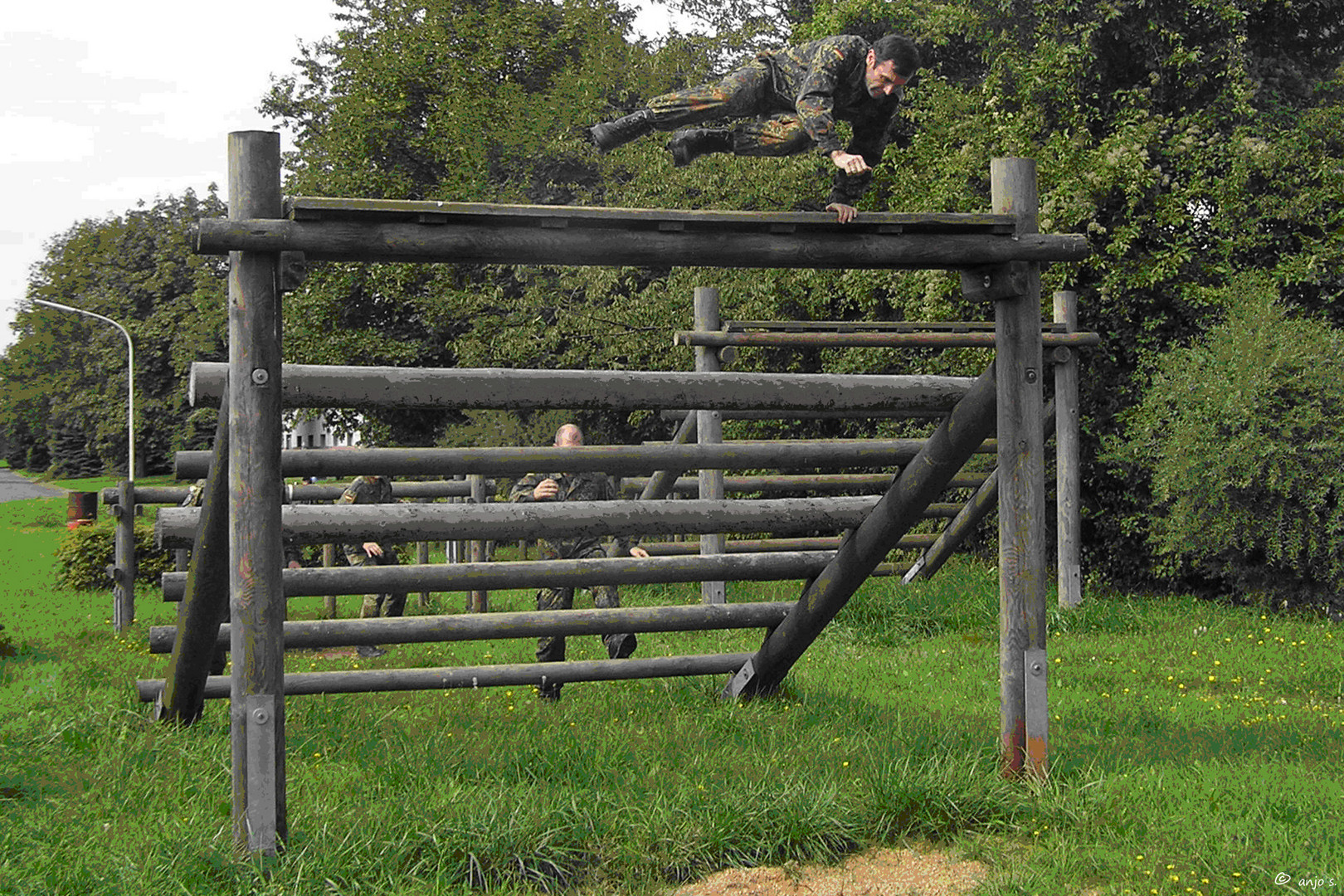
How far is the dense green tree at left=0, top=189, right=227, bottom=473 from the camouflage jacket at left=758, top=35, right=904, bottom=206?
40912 mm

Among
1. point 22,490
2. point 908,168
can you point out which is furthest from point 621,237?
point 22,490

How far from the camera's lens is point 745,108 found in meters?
6.09

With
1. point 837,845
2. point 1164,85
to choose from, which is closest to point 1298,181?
point 1164,85

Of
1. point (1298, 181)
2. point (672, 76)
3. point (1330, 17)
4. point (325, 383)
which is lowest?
point (325, 383)

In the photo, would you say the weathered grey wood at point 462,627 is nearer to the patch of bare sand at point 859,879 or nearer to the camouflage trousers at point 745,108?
the patch of bare sand at point 859,879

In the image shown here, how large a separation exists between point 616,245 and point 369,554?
260 inches

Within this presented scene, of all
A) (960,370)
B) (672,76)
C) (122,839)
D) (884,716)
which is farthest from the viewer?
(672,76)

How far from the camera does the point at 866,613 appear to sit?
1042 cm

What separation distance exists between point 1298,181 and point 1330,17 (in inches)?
164

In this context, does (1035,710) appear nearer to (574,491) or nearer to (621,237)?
(621,237)

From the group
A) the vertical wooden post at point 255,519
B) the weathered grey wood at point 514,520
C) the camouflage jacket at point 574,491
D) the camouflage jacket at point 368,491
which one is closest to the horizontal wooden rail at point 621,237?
the vertical wooden post at point 255,519

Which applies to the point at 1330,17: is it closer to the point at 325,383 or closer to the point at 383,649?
the point at 383,649

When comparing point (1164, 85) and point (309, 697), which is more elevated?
point (1164, 85)

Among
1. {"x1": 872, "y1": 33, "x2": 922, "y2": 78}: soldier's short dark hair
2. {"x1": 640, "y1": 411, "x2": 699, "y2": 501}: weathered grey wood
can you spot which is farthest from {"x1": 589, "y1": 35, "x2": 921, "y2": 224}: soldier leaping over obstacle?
{"x1": 640, "y1": 411, "x2": 699, "y2": 501}: weathered grey wood
